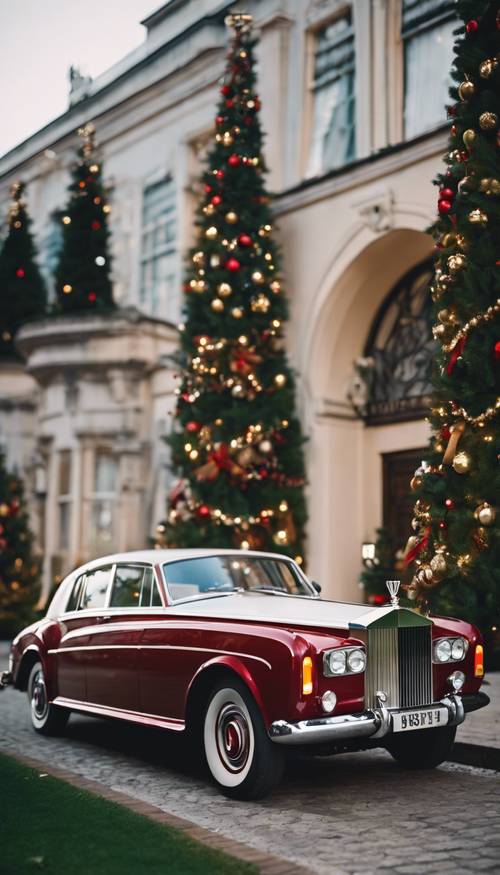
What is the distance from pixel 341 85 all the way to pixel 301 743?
41.3 feet

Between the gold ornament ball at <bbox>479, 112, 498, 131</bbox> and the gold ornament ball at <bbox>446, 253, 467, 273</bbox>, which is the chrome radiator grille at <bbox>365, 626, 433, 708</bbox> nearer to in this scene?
the gold ornament ball at <bbox>446, 253, 467, 273</bbox>

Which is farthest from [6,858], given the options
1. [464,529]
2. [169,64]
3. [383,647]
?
[169,64]

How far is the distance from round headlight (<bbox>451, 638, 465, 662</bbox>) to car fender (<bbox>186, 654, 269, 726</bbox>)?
1.40 m

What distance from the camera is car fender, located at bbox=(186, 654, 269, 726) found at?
5578mm

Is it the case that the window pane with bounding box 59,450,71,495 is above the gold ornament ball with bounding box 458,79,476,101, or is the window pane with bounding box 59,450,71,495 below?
below

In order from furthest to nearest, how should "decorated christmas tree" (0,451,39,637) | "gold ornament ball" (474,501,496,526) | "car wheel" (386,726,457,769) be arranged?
"decorated christmas tree" (0,451,39,637) → "gold ornament ball" (474,501,496,526) → "car wheel" (386,726,457,769)

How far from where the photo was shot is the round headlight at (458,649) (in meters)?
6.21

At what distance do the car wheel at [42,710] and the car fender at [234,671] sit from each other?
215 centimetres

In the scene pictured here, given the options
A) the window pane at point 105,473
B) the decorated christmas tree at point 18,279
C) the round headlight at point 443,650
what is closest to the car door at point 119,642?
the round headlight at point 443,650

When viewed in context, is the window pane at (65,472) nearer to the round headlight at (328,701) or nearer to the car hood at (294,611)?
the car hood at (294,611)

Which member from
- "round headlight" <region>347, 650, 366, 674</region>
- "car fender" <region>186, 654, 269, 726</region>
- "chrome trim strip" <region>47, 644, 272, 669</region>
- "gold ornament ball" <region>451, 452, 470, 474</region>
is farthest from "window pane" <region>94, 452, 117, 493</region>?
"round headlight" <region>347, 650, 366, 674</region>

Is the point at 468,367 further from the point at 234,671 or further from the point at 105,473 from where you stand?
the point at 105,473

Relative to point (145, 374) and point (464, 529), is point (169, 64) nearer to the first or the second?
point (145, 374)

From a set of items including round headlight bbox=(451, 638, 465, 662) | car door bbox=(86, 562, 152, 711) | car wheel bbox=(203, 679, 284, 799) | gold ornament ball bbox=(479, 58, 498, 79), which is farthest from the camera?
gold ornament ball bbox=(479, 58, 498, 79)
